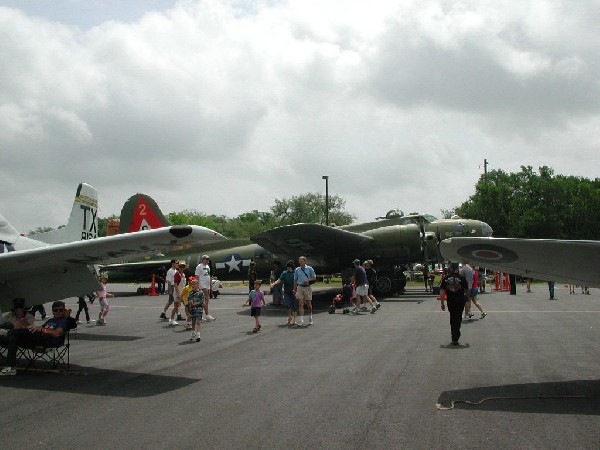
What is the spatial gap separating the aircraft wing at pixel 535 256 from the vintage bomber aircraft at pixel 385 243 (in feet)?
48.3

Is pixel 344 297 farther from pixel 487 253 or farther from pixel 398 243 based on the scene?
pixel 487 253

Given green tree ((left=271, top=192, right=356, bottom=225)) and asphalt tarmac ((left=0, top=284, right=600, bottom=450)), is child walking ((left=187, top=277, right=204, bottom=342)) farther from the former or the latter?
green tree ((left=271, top=192, right=356, bottom=225))

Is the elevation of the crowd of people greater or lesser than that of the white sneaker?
greater

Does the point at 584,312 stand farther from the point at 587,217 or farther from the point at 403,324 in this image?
the point at 587,217

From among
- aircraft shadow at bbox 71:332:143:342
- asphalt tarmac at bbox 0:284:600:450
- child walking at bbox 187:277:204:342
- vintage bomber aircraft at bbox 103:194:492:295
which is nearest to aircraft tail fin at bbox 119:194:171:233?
vintage bomber aircraft at bbox 103:194:492:295

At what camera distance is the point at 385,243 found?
2428cm

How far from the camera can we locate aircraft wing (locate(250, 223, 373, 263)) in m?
21.2

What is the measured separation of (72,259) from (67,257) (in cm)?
22

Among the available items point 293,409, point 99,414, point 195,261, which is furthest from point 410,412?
point 195,261

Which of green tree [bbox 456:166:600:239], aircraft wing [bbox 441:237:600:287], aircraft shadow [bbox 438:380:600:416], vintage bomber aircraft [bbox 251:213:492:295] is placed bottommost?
aircraft shadow [bbox 438:380:600:416]

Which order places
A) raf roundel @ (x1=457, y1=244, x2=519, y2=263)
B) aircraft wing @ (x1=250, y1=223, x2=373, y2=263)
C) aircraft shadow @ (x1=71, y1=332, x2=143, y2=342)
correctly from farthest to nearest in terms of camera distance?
aircraft wing @ (x1=250, y1=223, x2=373, y2=263)
aircraft shadow @ (x1=71, y1=332, x2=143, y2=342)
raf roundel @ (x1=457, y1=244, x2=519, y2=263)

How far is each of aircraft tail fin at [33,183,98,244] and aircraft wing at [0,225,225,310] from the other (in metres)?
5.56

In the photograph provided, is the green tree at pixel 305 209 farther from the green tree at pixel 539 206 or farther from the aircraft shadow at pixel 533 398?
the aircraft shadow at pixel 533 398

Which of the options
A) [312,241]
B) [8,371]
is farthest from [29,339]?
[312,241]
